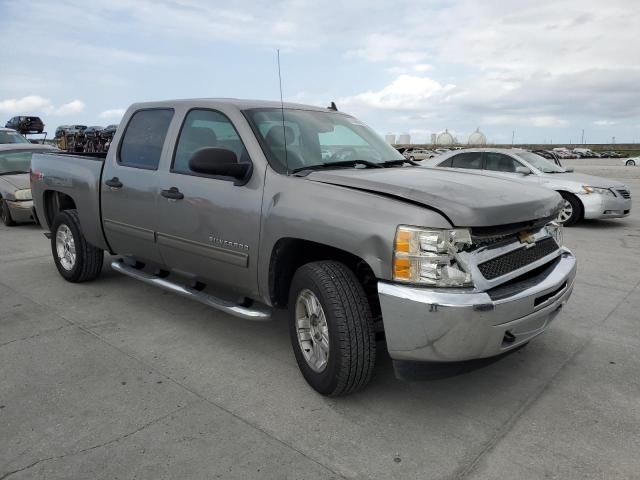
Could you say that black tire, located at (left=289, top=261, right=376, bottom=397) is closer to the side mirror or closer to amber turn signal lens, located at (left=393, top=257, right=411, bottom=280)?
amber turn signal lens, located at (left=393, top=257, right=411, bottom=280)

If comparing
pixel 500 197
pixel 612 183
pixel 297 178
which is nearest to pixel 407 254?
pixel 500 197

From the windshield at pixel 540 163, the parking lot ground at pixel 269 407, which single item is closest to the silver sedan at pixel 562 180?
the windshield at pixel 540 163

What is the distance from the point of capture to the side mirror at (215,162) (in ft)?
10.8

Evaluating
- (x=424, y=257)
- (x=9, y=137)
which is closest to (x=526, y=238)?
(x=424, y=257)

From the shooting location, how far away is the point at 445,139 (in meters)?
127

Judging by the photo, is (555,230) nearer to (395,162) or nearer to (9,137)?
(395,162)

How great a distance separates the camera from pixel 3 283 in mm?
5586

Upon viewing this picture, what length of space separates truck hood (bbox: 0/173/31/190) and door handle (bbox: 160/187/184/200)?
262 inches

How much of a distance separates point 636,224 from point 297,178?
915 cm

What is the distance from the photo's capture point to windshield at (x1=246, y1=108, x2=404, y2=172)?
141 inches

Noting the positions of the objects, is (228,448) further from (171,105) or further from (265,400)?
(171,105)

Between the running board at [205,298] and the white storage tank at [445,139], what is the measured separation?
12644 centimetres

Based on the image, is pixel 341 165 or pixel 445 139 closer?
pixel 341 165

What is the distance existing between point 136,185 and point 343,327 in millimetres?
2433
